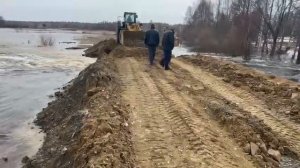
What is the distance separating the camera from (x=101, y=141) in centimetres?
750

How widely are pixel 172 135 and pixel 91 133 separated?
1561 mm

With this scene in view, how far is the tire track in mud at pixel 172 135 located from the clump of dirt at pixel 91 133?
29 cm

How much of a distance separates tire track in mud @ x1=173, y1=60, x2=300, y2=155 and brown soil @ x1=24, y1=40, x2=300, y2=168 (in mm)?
20

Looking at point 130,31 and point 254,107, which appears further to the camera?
point 130,31

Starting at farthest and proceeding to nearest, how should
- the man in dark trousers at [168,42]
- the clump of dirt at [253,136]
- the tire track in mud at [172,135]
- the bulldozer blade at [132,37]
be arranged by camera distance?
the bulldozer blade at [132,37], the man in dark trousers at [168,42], the clump of dirt at [253,136], the tire track in mud at [172,135]

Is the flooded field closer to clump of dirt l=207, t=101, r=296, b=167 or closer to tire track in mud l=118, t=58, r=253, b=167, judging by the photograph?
tire track in mud l=118, t=58, r=253, b=167

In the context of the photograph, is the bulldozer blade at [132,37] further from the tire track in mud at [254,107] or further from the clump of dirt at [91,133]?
the clump of dirt at [91,133]

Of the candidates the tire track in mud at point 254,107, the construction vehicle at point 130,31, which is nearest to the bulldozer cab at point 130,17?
the construction vehicle at point 130,31

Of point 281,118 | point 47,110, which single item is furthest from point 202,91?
point 47,110

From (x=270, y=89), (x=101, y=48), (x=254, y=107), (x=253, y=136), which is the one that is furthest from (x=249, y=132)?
(x=101, y=48)

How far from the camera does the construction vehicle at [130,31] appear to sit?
96.1ft

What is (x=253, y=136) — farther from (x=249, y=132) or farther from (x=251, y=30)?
(x=251, y=30)

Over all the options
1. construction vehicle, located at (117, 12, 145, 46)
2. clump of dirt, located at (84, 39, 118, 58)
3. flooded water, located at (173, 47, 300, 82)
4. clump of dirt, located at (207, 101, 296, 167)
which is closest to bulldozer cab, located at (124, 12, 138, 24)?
construction vehicle, located at (117, 12, 145, 46)

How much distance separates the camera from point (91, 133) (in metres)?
8.11
